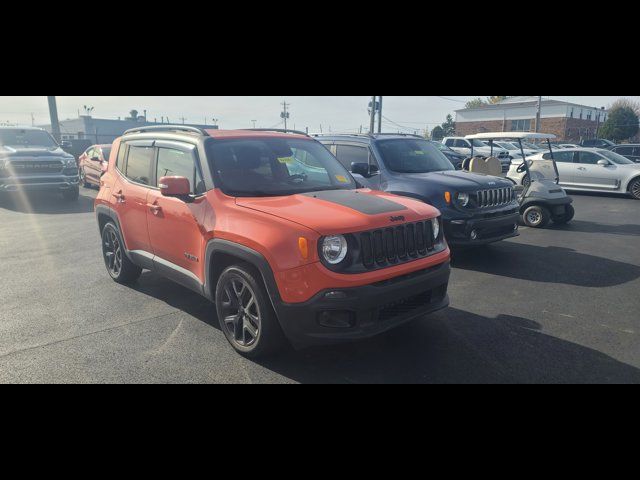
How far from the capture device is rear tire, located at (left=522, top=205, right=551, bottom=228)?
9539 mm

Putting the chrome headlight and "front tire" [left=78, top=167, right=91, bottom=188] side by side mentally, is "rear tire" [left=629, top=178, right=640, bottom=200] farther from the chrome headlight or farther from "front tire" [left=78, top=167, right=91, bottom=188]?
"front tire" [left=78, top=167, right=91, bottom=188]

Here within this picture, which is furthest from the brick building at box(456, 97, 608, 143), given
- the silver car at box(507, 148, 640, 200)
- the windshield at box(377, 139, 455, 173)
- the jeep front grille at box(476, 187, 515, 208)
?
the jeep front grille at box(476, 187, 515, 208)

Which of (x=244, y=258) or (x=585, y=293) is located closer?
(x=244, y=258)

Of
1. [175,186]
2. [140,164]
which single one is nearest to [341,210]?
[175,186]

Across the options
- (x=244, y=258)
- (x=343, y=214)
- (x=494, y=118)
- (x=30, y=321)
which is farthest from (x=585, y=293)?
(x=494, y=118)

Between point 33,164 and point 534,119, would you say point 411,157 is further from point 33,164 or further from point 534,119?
point 534,119

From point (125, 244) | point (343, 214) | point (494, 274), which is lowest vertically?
point (494, 274)

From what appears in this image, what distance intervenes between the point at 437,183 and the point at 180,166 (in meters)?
3.80

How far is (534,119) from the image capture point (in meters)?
53.4

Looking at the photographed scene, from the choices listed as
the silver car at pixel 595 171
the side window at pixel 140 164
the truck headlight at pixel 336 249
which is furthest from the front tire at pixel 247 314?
the silver car at pixel 595 171

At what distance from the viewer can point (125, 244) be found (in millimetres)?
5516

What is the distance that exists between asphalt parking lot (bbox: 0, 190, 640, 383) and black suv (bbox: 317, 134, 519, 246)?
1.91 feet
